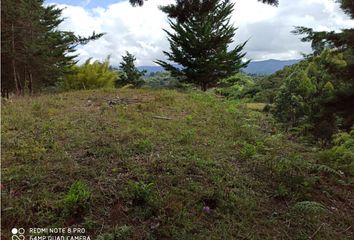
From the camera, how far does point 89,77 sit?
2142cm

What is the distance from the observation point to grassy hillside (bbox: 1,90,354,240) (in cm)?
341

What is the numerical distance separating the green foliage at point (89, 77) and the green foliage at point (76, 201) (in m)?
17.5

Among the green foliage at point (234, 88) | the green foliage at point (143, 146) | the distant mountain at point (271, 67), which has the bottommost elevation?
the green foliage at point (234, 88)

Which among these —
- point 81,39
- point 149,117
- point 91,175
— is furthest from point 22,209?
point 81,39

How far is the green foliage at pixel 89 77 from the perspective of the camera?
20.9 meters

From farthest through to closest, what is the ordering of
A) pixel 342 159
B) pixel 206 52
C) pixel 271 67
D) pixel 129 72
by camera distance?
pixel 271 67 → pixel 129 72 → pixel 206 52 → pixel 342 159

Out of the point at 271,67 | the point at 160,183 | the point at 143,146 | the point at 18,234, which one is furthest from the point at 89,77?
the point at 271,67

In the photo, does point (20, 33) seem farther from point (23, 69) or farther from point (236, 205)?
point (236, 205)

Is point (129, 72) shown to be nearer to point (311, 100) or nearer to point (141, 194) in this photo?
point (311, 100)

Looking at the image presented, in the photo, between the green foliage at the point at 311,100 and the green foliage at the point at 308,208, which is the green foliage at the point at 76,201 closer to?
the green foliage at the point at 308,208

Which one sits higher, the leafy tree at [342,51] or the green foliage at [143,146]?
the leafy tree at [342,51]

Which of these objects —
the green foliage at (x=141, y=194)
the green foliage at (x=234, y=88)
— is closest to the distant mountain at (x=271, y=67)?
the green foliage at (x=234, y=88)

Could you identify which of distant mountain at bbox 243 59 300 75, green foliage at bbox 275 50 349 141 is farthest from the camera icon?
distant mountain at bbox 243 59 300 75

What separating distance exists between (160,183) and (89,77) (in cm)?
1825
